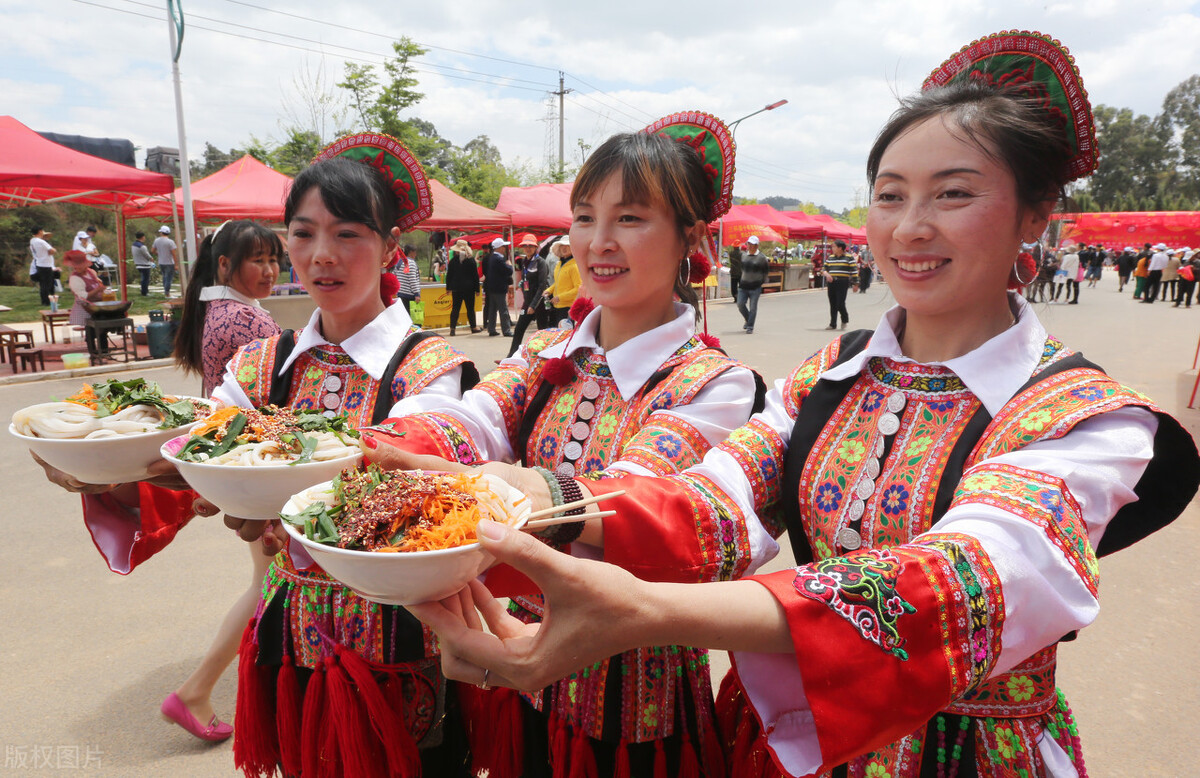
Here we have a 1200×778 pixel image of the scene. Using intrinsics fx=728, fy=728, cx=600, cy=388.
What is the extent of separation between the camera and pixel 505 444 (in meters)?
1.95

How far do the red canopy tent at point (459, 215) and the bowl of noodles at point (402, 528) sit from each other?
13.9 metres

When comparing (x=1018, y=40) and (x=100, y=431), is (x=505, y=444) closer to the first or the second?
(x=100, y=431)

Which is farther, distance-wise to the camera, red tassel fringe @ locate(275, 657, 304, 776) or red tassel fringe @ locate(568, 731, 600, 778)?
red tassel fringe @ locate(275, 657, 304, 776)

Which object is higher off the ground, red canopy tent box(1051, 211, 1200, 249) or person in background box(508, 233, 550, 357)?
red canopy tent box(1051, 211, 1200, 249)

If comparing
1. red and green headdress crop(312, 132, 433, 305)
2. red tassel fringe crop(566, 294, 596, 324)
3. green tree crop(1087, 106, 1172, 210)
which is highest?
green tree crop(1087, 106, 1172, 210)

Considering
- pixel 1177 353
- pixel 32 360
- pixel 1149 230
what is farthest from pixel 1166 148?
pixel 32 360

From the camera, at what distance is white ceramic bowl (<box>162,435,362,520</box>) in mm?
1347

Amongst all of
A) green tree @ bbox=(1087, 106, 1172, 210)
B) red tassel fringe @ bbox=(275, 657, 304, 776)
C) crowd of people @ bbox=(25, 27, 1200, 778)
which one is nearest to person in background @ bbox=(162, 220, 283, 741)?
red tassel fringe @ bbox=(275, 657, 304, 776)

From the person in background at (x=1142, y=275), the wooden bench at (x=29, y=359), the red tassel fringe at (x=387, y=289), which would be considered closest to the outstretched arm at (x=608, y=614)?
the red tassel fringe at (x=387, y=289)

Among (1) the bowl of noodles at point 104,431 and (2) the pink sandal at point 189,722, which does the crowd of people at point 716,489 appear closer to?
(1) the bowl of noodles at point 104,431

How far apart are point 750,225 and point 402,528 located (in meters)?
23.5

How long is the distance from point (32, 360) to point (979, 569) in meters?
11.6

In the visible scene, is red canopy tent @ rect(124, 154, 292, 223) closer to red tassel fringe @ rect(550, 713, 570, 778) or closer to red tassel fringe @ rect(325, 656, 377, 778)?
red tassel fringe @ rect(325, 656, 377, 778)

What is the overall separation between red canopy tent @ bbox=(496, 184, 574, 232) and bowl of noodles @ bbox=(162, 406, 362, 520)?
14143 millimetres
